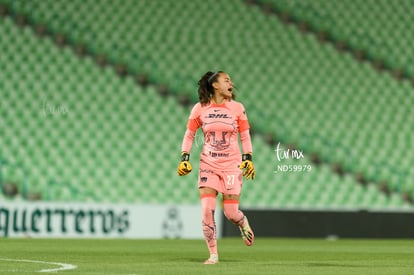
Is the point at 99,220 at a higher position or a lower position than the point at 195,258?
higher

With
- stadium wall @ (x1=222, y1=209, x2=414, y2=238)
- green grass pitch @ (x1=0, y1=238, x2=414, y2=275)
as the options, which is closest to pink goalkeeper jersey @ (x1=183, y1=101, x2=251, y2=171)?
green grass pitch @ (x1=0, y1=238, x2=414, y2=275)

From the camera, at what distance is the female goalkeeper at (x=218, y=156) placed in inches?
361

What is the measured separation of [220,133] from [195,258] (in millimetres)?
1696


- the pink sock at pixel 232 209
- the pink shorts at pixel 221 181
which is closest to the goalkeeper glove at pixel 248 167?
the pink shorts at pixel 221 181

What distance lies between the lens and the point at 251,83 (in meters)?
20.5

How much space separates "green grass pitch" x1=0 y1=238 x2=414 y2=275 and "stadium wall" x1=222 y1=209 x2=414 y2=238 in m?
2.56

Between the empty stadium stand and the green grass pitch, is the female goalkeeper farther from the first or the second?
the empty stadium stand

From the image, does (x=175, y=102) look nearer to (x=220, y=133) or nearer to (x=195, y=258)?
(x=195, y=258)

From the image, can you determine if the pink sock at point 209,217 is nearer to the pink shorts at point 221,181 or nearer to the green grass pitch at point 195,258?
the pink shorts at point 221,181

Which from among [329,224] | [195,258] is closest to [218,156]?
[195,258]

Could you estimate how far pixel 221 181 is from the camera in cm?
922

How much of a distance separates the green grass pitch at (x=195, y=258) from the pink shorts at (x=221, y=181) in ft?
2.25

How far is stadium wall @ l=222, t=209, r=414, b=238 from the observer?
1717 cm

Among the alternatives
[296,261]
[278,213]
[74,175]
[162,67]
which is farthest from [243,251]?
[162,67]
